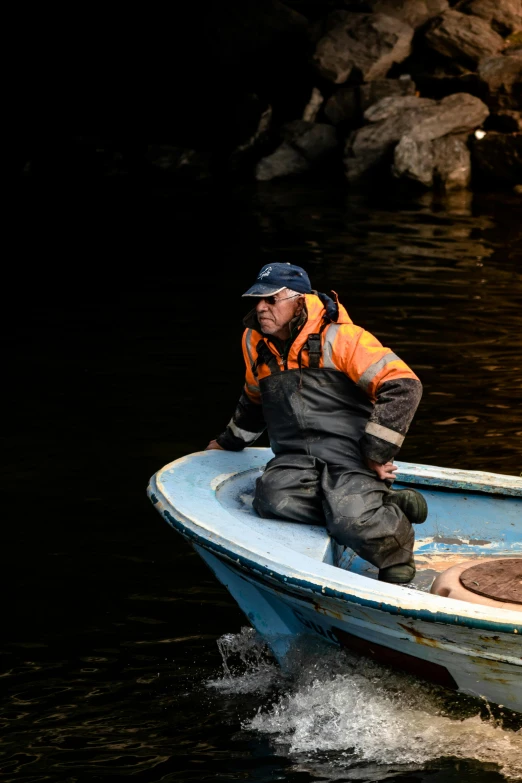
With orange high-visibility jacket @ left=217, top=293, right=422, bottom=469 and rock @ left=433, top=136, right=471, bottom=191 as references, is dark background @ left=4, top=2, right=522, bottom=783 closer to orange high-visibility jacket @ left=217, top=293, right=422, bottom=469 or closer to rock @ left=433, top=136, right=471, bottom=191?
rock @ left=433, top=136, right=471, bottom=191

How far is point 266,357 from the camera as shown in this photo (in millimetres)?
4887

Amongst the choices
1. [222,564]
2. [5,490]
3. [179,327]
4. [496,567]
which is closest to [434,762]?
[496,567]

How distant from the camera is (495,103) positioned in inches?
864

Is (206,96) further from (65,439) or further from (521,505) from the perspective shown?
(521,505)

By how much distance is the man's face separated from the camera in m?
4.76

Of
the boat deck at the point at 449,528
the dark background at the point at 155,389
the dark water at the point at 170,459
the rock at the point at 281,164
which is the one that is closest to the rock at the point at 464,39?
the rock at the point at 281,164

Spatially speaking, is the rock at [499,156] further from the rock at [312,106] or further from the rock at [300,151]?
the rock at [312,106]

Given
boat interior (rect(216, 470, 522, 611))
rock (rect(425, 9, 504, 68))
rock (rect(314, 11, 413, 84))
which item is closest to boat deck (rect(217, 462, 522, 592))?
boat interior (rect(216, 470, 522, 611))

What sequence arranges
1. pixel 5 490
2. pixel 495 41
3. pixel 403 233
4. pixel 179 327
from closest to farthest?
pixel 5 490 < pixel 179 327 < pixel 403 233 < pixel 495 41

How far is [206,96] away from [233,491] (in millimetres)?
24022

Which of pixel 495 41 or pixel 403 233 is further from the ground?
pixel 495 41

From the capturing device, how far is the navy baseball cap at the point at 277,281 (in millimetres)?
4742

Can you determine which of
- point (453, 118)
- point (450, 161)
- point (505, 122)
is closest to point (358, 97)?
point (453, 118)

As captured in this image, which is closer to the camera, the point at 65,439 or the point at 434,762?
the point at 434,762
